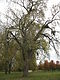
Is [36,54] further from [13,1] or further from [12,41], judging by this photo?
[13,1]

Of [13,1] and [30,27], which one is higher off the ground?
[13,1]

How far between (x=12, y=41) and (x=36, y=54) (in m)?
4.60

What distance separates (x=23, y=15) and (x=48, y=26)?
4.86 meters

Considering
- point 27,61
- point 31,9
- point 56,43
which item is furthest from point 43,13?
point 27,61

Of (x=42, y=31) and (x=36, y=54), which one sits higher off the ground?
(x=42, y=31)

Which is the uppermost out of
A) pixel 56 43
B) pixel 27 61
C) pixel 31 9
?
pixel 31 9

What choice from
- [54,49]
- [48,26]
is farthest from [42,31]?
[54,49]

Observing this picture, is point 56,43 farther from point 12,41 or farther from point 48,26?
point 12,41

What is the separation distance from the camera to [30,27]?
123 feet

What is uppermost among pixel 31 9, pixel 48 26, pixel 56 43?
pixel 31 9

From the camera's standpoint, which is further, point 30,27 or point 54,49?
point 54,49

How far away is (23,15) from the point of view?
130 ft

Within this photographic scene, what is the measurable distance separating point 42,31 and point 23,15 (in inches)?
178

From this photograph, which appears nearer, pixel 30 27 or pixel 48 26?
A: pixel 30 27
